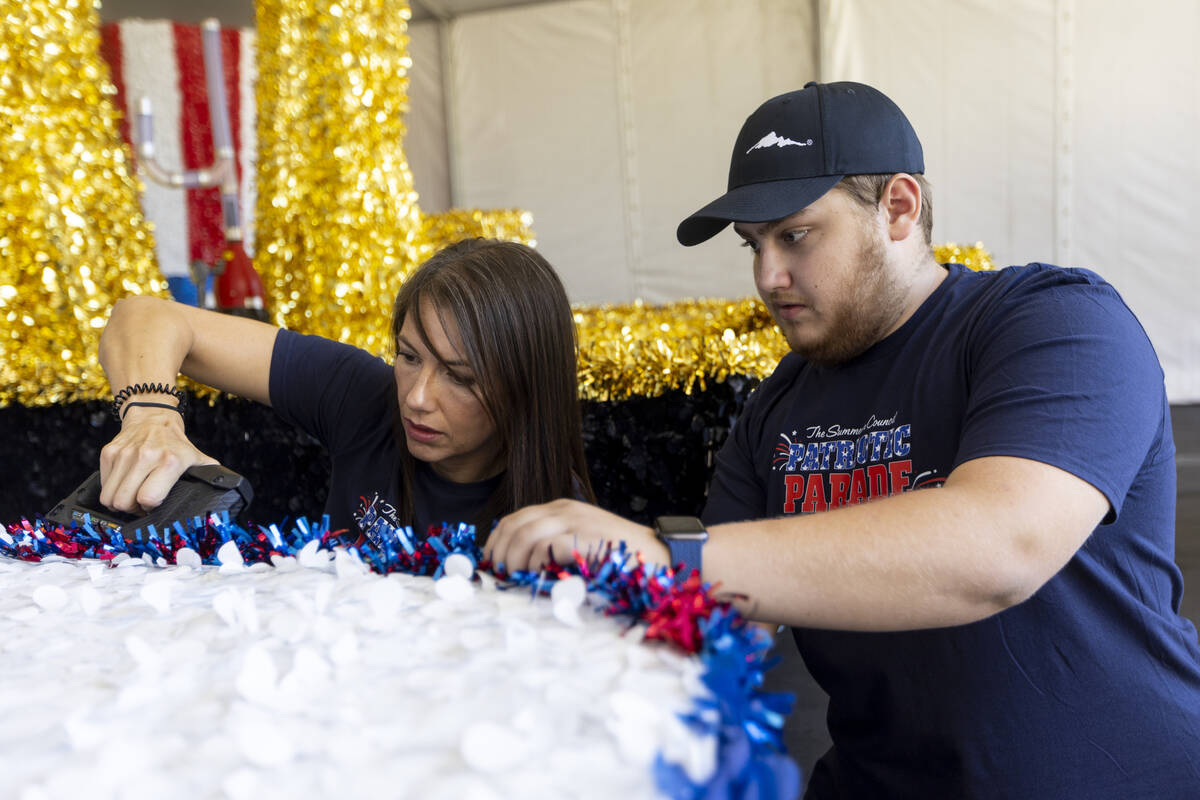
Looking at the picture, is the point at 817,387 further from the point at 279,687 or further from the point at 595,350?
the point at 279,687

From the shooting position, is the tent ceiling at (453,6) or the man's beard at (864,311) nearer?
the man's beard at (864,311)

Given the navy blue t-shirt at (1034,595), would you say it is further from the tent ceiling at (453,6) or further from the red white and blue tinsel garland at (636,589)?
the tent ceiling at (453,6)

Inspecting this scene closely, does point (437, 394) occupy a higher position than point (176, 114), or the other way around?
point (176, 114)

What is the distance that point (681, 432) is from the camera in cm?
170

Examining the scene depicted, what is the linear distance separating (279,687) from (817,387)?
0.79 meters

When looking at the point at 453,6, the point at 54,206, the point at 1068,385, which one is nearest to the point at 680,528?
the point at 1068,385

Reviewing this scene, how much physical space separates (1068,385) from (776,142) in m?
0.42

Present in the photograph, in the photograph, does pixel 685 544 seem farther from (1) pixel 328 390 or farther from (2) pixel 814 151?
(1) pixel 328 390

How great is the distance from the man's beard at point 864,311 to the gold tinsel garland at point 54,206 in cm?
144

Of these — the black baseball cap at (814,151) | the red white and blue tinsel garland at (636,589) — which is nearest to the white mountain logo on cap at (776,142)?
the black baseball cap at (814,151)

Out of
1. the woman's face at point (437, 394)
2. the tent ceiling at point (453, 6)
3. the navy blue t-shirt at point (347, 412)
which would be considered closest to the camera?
the woman's face at point (437, 394)

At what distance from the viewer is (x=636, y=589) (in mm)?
490

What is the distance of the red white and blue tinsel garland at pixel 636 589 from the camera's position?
37 centimetres

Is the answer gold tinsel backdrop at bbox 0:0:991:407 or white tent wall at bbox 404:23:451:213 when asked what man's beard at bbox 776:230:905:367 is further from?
white tent wall at bbox 404:23:451:213
